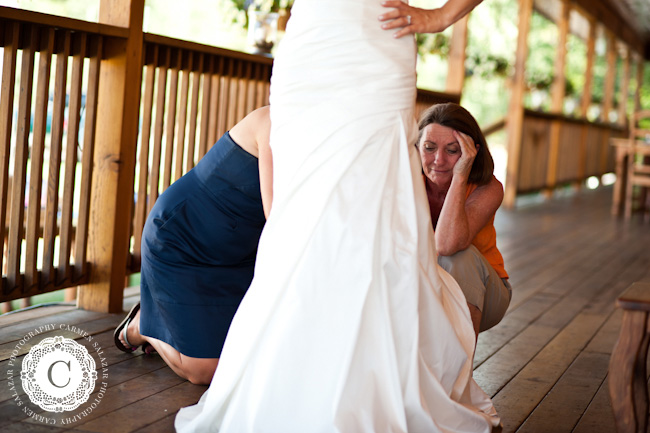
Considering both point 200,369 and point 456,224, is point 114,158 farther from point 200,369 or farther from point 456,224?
point 456,224

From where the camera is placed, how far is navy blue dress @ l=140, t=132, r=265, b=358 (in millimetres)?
2299

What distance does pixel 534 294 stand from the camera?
13.6 ft

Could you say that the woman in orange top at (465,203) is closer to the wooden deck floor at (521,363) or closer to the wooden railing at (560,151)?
the wooden deck floor at (521,363)

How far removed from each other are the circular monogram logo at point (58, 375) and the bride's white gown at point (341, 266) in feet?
1.33

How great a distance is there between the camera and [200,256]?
236 centimetres

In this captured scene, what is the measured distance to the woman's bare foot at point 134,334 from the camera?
2520mm

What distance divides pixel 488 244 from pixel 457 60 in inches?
178

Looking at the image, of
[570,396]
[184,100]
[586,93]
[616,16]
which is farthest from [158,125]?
[616,16]

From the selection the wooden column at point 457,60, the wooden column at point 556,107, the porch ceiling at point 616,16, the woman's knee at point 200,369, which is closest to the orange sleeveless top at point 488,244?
the woman's knee at point 200,369

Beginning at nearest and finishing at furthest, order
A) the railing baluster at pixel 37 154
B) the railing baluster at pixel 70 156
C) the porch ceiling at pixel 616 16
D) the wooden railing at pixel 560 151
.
→ the railing baluster at pixel 37 154, the railing baluster at pixel 70 156, the wooden railing at pixel 560 151, the porch ceiling at pixel 616 16

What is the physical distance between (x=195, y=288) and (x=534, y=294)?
2.40 meters

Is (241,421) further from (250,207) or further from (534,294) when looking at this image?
(534,294)

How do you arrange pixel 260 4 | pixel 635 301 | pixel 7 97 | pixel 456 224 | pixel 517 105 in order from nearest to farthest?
pixel 635 301
pixel 456 224
pixel 7 97
pixel 260 4
pixel 517 105

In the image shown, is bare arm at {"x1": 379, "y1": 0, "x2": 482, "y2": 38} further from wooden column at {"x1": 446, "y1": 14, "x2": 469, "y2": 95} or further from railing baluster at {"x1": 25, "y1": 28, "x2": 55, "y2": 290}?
wooden column at {"x1": 446, "y1": 14, "x2": 469, "y2": 95}
